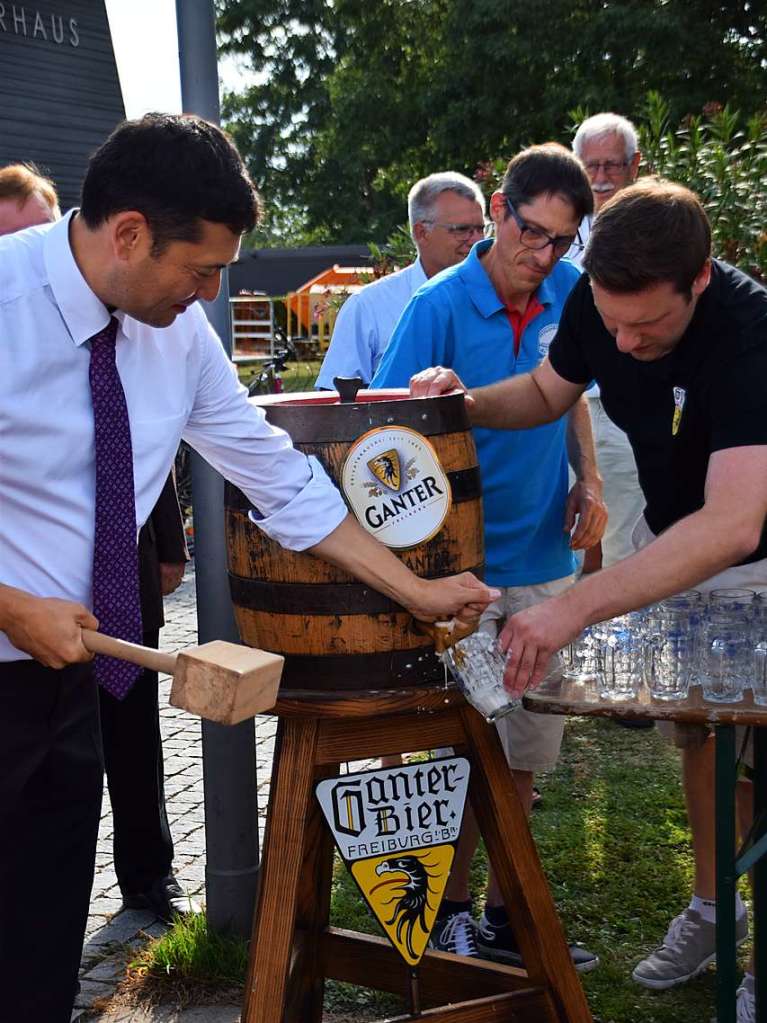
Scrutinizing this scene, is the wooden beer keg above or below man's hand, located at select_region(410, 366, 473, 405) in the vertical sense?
below

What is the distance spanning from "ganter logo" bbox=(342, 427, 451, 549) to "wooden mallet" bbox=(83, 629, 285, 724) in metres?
0.46

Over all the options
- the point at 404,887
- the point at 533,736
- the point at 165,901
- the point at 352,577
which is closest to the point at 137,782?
the point at 165,901

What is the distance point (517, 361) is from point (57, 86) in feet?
19.6

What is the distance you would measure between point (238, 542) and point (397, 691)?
460mm

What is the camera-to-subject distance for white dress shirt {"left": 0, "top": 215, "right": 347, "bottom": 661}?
7.29 feet

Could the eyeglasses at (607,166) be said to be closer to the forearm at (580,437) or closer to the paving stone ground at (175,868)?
the forearm at (580,437)

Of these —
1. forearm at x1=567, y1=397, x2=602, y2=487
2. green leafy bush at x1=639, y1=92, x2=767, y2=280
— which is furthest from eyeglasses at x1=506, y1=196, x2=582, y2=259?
green leafy bush at x1=639, y1=92, x2=767, y2=280

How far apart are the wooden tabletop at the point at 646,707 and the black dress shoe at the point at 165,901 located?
1.67 meters

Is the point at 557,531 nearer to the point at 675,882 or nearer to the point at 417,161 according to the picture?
the point at 675,882

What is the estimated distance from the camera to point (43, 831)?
2385 mm

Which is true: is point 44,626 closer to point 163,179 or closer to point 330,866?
point 163,179

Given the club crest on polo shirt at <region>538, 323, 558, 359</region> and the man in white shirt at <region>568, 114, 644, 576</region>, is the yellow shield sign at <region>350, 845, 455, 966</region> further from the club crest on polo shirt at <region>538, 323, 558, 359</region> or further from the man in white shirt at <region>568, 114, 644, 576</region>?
the man in white shirt at <region>568, 114, 644, 576</region>

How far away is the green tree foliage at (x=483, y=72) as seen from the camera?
2153 cm

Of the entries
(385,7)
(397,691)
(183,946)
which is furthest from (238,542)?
(385,7)
